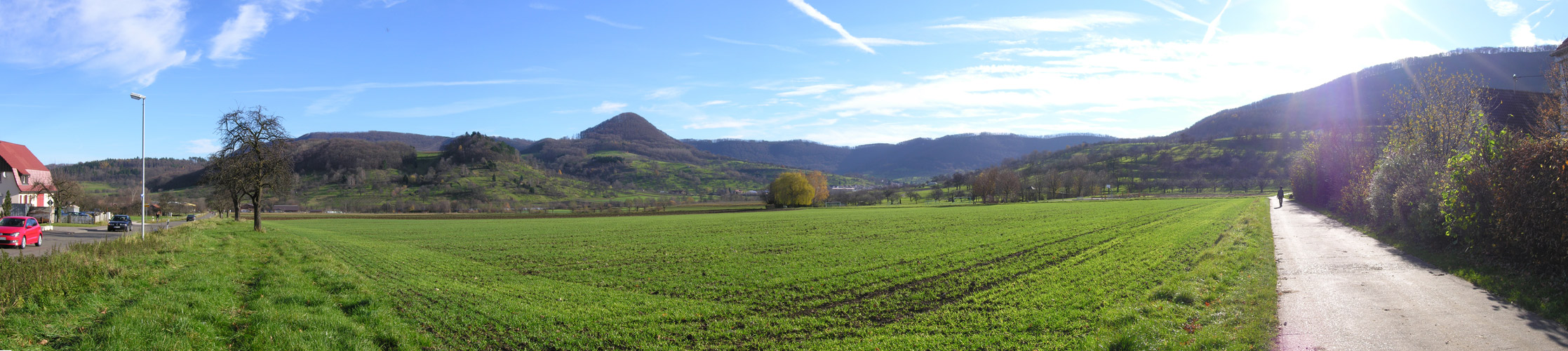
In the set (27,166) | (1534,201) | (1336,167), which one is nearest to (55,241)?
(27,166)

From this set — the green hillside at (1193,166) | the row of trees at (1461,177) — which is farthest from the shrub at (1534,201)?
the green hillside at (1193,166)

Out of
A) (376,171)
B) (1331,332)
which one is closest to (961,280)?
(1331,332)

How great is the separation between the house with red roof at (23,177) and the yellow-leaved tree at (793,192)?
86.1 meters

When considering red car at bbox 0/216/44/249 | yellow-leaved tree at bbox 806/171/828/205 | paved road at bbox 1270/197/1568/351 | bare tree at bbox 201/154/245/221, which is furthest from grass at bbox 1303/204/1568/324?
yellow-leaved tree at bbox 806/171/828/205

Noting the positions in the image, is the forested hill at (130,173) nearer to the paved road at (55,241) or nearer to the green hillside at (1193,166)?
the paved road at (55,241)

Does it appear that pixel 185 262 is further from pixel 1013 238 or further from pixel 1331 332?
pixel 1013 238

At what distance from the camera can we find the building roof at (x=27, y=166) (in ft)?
172

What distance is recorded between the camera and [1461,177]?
50.3 ft

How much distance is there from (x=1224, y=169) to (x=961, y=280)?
16864cm

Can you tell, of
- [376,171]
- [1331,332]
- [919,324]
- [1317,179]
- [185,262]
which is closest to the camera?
[1331,332]

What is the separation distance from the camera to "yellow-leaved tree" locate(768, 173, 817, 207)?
107188 millimetres

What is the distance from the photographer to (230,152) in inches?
1459

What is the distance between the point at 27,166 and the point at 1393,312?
9204 cm

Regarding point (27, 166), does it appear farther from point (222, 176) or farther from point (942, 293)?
point (942, 293)
